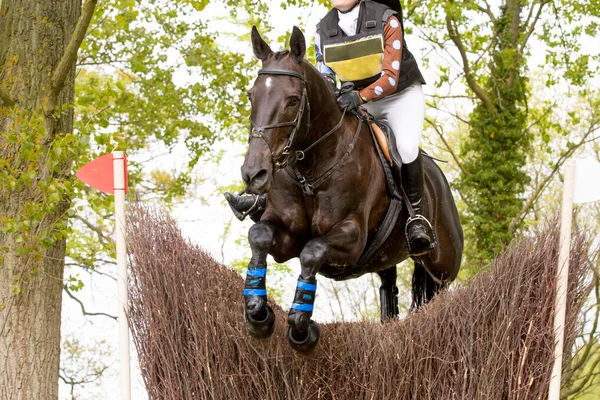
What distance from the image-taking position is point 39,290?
24.8ft

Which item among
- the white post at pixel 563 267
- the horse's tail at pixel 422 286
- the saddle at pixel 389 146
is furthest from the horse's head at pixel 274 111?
the horse's tail at pixel 422 286

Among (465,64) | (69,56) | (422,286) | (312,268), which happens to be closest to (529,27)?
(465,64)

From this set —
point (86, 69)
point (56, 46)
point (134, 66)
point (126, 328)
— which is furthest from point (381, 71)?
point (86, 69)

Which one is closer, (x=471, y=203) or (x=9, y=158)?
(x=9, y=158)

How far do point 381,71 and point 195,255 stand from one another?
1680 mm

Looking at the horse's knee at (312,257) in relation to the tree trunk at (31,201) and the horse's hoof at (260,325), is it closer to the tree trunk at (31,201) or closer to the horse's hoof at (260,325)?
the horse's hoof at (260,325)

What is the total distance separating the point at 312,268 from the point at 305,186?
52cm

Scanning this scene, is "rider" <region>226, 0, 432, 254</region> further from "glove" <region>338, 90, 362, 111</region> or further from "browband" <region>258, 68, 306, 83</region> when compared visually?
"browband" <region>258, 68, 306, 83</region>

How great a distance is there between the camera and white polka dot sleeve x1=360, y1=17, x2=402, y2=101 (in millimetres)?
4688

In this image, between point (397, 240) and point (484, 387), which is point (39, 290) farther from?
point (484, 387)

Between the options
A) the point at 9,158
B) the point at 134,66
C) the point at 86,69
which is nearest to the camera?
the point at 9,158

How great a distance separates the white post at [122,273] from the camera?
4590 mm

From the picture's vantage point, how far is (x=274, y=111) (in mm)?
3844

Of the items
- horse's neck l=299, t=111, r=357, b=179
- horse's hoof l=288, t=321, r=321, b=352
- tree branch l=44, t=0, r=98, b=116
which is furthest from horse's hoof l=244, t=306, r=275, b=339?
tree branch l=44, t=0, r=98, b=116
